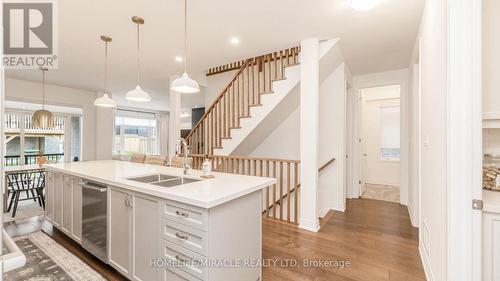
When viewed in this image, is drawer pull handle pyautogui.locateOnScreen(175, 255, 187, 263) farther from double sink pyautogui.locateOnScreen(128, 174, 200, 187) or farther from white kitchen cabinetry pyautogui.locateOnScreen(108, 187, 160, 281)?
double sink pyautogui.locateOnScreen(128, 174, 200, 187)

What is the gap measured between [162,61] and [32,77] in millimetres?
3538

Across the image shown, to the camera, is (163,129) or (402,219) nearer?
(402,219)

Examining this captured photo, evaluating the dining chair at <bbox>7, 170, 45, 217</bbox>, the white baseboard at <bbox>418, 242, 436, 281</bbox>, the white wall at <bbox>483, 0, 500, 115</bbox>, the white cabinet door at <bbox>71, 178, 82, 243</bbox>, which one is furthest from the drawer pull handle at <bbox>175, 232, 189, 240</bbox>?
the dining chair at <bbox>7, 170, 45, 217</bbox>

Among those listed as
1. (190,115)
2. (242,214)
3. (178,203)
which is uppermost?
(190,115)

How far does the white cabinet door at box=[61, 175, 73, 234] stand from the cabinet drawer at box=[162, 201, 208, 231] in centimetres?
171

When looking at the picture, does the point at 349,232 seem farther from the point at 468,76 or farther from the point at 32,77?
the point at 32,77

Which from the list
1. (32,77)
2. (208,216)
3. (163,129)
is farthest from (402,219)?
(163,129)

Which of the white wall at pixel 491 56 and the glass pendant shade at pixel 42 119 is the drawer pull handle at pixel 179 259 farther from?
the glass pendant shade at pixel 42 119

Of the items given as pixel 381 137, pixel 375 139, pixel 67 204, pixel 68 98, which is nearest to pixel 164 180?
pixel 67 204

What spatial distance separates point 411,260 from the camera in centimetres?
232

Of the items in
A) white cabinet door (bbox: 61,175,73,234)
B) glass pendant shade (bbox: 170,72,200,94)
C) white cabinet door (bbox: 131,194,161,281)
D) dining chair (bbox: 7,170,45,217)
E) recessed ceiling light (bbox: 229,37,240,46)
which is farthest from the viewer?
dining chair (bbox: 7,170,45,217)

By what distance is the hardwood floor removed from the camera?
2.10m

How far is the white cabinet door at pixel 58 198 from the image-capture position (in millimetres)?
2788

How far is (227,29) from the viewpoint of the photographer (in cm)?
293
